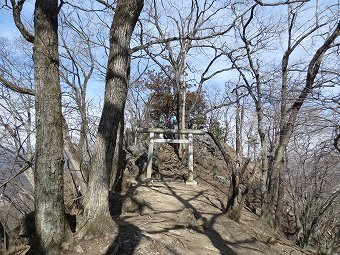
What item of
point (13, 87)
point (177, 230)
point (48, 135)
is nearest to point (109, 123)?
point (48, 135)

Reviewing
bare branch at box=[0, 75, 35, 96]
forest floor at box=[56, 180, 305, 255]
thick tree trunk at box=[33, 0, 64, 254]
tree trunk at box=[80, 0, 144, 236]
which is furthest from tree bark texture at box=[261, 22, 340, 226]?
bare branch at box=[0, 75, 35, 96]

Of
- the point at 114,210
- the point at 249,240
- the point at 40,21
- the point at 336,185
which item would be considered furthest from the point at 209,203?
the point at 40,21

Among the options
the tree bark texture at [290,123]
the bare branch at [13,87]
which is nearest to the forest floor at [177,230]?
the tree bark texture at [290,123]

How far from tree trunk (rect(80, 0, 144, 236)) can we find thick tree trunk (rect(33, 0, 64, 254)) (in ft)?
1.62

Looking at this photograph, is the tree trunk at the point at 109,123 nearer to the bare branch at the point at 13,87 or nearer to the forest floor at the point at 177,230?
the forest floor at the point at 177,230

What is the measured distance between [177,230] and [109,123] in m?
2.39

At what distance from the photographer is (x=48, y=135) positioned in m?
3.84

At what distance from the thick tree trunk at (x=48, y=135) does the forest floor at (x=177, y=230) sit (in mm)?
377

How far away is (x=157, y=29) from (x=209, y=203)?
26.7 feet

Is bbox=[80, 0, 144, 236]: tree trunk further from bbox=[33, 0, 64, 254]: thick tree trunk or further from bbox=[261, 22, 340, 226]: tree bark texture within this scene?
bbox=[261, 22, 340, 226]: tree bark texture

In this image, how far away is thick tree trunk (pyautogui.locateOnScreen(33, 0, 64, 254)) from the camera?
3.75 metres

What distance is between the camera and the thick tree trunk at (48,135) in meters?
3.75

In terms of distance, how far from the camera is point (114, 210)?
253 inches

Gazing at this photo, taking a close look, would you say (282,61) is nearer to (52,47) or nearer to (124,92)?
(124,92)
